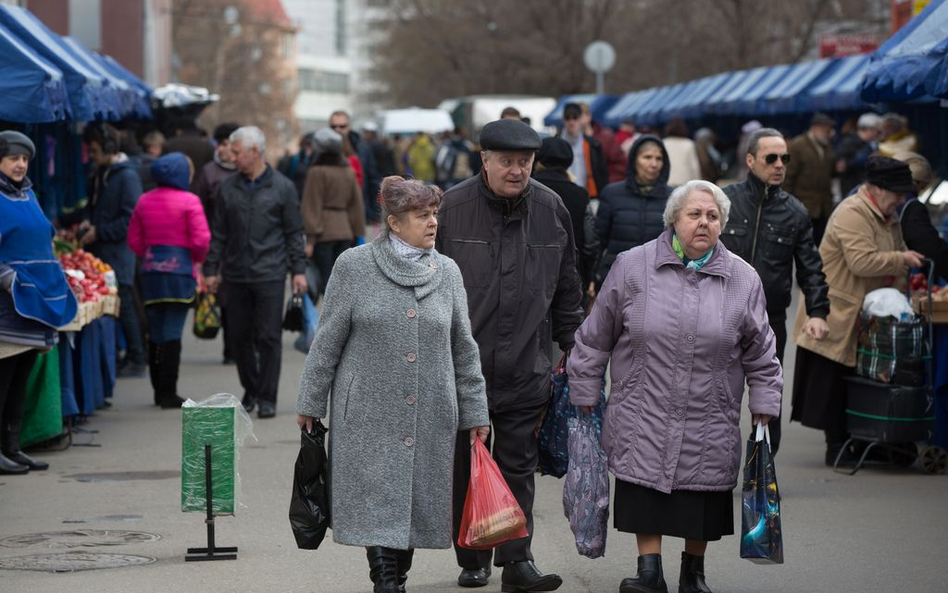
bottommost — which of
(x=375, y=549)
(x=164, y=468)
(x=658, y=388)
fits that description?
(x=164, y=468)

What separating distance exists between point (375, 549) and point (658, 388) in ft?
3.95

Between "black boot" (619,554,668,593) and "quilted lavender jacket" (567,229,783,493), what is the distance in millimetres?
326

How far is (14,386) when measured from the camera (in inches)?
390

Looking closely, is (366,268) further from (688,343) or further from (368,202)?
(368,202)

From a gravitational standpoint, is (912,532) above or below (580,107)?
below

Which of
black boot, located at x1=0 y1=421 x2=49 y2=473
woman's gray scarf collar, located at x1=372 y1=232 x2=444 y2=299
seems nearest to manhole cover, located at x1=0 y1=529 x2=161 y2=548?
black boot, located at x1=0 y1=421 x2=49 y2=473

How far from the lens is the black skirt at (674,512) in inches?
261

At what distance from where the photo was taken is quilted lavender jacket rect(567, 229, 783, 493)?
659cm

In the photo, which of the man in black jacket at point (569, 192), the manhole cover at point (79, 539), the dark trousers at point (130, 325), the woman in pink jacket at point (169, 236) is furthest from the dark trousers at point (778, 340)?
the dark trousers at point (130, 325)

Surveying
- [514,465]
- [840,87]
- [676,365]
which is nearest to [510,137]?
[676,365]

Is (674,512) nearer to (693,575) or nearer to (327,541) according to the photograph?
(693,575)

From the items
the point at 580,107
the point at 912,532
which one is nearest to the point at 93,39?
the point at 580,107

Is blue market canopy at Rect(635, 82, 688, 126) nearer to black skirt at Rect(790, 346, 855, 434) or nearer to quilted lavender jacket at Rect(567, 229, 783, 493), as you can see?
black skirt at Rect(790, 346, 855, 434)

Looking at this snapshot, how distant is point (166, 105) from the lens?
19641mm
